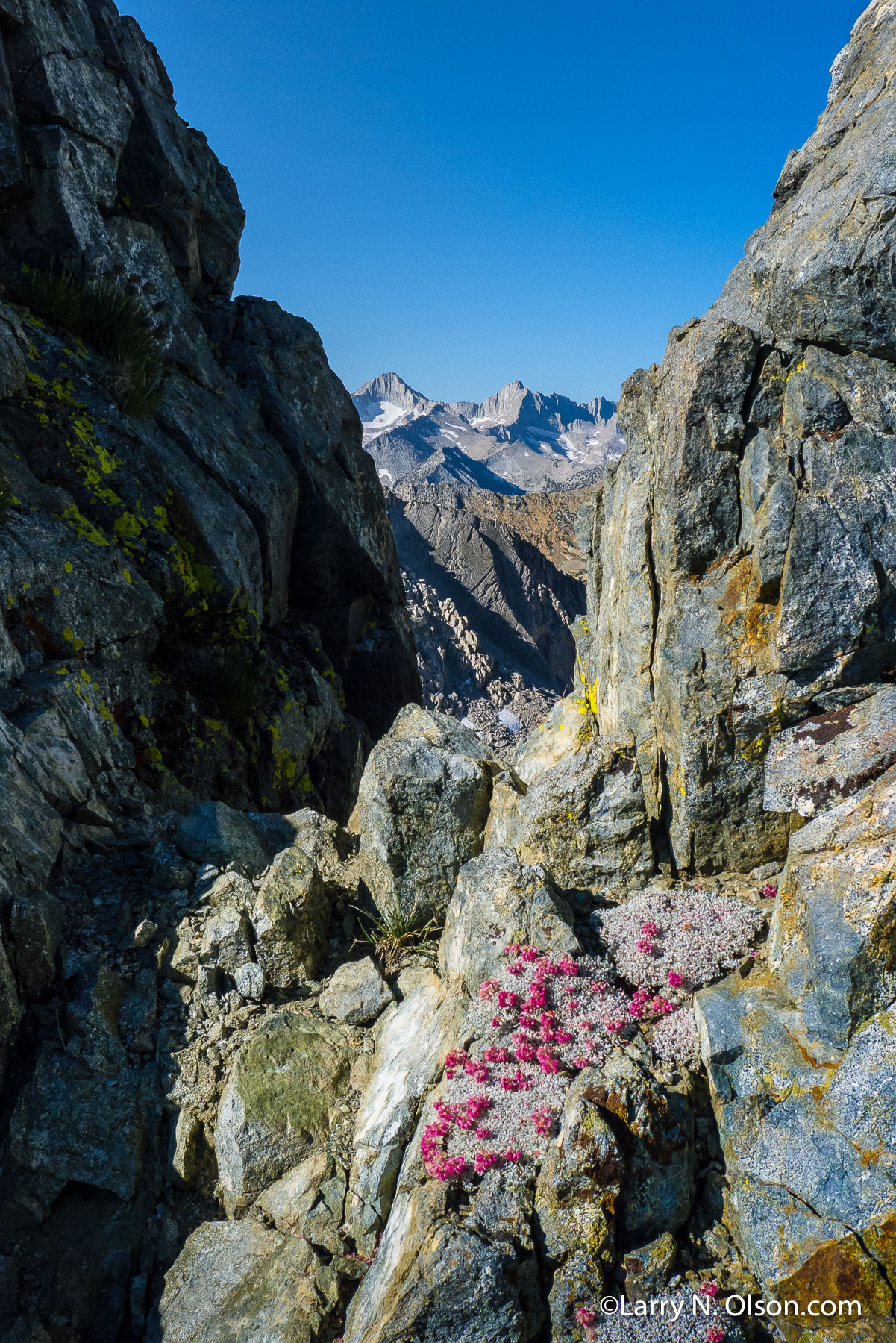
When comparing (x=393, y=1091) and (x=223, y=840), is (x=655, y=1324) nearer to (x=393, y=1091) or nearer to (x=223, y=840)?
(x=393, y=1091)

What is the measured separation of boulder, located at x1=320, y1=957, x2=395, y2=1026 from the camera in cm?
683

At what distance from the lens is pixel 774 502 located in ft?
20.5

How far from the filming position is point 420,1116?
539cm

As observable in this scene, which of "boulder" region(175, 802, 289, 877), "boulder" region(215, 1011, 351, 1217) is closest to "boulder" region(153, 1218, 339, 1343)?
"boulder" region(215, 1011, 351, 1217)

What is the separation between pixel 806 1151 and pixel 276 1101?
12.8 ft

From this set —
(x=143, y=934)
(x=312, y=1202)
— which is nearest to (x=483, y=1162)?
(x=312, y=1202)

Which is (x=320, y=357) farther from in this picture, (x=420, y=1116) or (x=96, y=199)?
(x=420, y=1116)

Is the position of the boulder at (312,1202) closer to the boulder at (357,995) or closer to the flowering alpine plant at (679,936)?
the boulder at (357,995)

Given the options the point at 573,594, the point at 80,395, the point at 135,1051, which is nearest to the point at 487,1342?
the point at 135,1051

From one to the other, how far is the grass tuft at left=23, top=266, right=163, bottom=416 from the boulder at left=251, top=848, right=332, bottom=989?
26.9 ft

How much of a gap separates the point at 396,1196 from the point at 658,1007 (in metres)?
2.27

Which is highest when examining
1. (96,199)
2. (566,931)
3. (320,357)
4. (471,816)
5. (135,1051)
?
(96,199)

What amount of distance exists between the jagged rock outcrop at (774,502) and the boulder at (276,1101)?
3642mm

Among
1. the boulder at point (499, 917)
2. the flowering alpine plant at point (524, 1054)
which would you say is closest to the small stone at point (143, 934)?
the boulder at point (499, 917)
